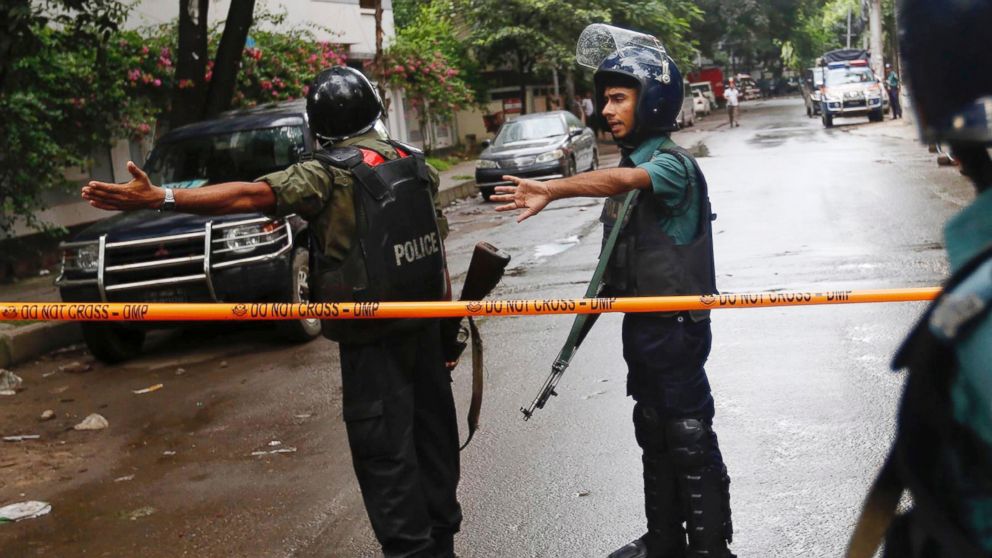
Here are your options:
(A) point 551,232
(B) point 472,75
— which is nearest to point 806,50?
(B) point 472,75

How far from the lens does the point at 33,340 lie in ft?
31.8

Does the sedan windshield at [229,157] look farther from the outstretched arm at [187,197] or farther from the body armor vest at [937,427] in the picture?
the body armor vest at [937,427]

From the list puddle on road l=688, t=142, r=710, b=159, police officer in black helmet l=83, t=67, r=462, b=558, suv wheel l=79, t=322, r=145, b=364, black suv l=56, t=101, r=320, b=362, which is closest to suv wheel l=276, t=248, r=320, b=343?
black suv l=56, t=101, r=320, b=362

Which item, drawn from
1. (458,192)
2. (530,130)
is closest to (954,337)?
(530,130)

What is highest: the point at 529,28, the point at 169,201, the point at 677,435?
the point at 529,28

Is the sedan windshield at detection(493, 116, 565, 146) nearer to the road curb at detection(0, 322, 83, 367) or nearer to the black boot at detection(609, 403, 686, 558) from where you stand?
the road curb at detection(0, 322, 83, 367)

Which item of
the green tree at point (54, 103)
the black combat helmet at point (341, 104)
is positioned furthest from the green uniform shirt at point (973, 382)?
the green tree at point (54, 103)

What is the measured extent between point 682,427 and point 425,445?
100cm

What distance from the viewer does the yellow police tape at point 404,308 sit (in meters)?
3.74

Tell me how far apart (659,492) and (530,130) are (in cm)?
1945

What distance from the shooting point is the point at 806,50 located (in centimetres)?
7019

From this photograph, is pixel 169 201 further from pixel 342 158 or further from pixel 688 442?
pixel 688 442

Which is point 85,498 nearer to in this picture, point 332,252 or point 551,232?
point 332,252

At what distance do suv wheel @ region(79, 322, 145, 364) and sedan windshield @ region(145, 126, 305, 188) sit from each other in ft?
4.54
